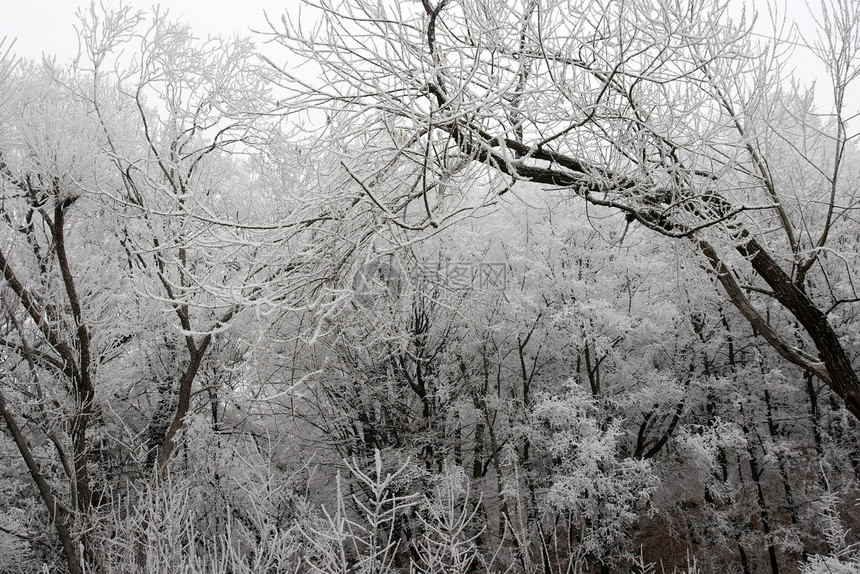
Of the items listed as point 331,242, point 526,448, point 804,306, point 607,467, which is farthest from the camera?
point 526,448

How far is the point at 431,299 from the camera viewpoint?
3.35 meters

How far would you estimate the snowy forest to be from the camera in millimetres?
3020

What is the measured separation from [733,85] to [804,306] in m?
1.61

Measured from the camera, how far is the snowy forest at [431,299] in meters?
3.02

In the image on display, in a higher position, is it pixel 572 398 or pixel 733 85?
pixel 733 85

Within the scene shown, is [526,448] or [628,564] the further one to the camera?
[526,448]

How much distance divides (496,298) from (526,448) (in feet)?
16.1

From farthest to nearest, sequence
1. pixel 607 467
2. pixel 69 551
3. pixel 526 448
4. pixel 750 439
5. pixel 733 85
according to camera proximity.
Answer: pixel 526 448 < pixel 750 439 < pixel 607 467 < pixel 69 551 < pixel 733 85

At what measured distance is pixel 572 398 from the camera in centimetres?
1112

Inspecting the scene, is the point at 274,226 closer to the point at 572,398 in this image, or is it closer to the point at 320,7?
the point at 320,7

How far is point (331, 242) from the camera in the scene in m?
2.91

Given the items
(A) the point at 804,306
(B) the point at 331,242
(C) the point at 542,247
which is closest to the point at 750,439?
(C) the point at 542,247

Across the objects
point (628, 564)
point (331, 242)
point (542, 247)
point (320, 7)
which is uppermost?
point (542, 247)

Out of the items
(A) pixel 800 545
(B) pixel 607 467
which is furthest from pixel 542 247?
(A) pixel 800 545
